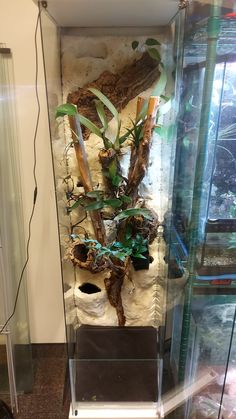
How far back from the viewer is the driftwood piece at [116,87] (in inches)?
55.7

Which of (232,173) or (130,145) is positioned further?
(130,145)

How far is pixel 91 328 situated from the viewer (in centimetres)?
158

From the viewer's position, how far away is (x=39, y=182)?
1571 millimetres

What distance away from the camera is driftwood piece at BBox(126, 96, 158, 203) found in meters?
1.25

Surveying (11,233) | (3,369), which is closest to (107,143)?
(11,233)

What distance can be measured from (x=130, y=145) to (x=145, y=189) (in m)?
0.25

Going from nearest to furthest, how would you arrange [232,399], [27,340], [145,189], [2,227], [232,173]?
[232,173]
[232,399]
[2,227]
[145,189]
[27,340]

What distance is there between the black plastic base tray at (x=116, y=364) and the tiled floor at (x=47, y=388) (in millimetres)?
232

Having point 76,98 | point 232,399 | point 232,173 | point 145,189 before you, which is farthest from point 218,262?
point 76,98

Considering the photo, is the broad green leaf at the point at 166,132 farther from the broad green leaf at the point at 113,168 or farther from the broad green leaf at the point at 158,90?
the broad green leaf at the point at 113,168

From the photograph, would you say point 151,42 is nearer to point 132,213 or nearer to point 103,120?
point 103,120

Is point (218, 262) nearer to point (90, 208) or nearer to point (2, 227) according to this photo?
point (90, 208)

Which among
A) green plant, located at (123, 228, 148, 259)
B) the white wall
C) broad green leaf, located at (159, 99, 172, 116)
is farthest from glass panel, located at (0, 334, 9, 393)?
broad green leaf, located at (159, 99, 172, 116)

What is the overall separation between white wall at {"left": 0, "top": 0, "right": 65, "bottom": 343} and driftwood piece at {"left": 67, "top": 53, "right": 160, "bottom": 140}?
197mm
